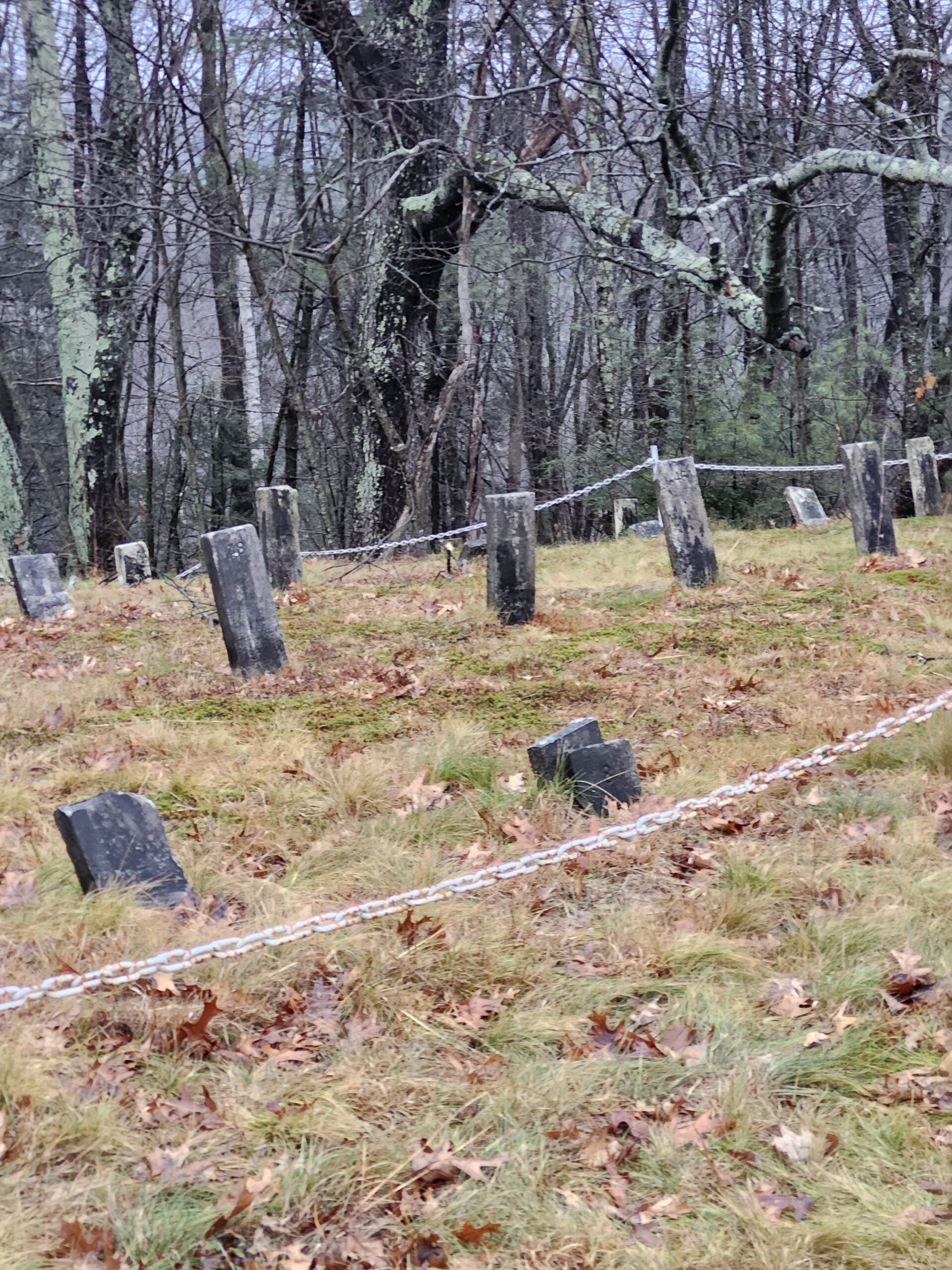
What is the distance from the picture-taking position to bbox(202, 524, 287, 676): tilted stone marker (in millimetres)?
6828

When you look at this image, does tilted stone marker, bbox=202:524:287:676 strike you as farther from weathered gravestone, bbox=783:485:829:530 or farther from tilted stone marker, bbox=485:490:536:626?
weathered gravestone, bbox=783:485:829:530

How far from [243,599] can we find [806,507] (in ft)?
28.5

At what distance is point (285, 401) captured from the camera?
60.4 ft

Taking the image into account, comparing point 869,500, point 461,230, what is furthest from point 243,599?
point 461,230

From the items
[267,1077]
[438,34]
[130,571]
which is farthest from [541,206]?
[267,1077]

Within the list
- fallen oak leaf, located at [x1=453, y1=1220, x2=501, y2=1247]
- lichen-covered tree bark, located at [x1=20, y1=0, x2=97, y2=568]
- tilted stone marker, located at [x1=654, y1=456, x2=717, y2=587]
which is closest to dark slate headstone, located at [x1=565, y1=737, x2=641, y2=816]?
fallen oak leaf, located at [x1=453, y1=1220, x2=501, y2=1247]

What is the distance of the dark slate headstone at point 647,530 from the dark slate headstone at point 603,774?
29.8 feet

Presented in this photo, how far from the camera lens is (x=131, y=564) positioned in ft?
41.4

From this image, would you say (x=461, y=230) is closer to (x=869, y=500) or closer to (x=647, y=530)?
(x=647, y=530)

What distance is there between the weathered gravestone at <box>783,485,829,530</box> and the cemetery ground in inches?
286

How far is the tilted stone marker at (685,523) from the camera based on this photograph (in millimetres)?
9055

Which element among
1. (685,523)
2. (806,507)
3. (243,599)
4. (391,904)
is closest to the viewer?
(391,904)

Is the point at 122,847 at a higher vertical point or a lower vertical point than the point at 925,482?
lower

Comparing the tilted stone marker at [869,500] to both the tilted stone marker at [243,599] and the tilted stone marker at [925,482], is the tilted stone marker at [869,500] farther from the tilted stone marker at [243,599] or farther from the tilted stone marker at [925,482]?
the tilted stone marker at [243,599]
